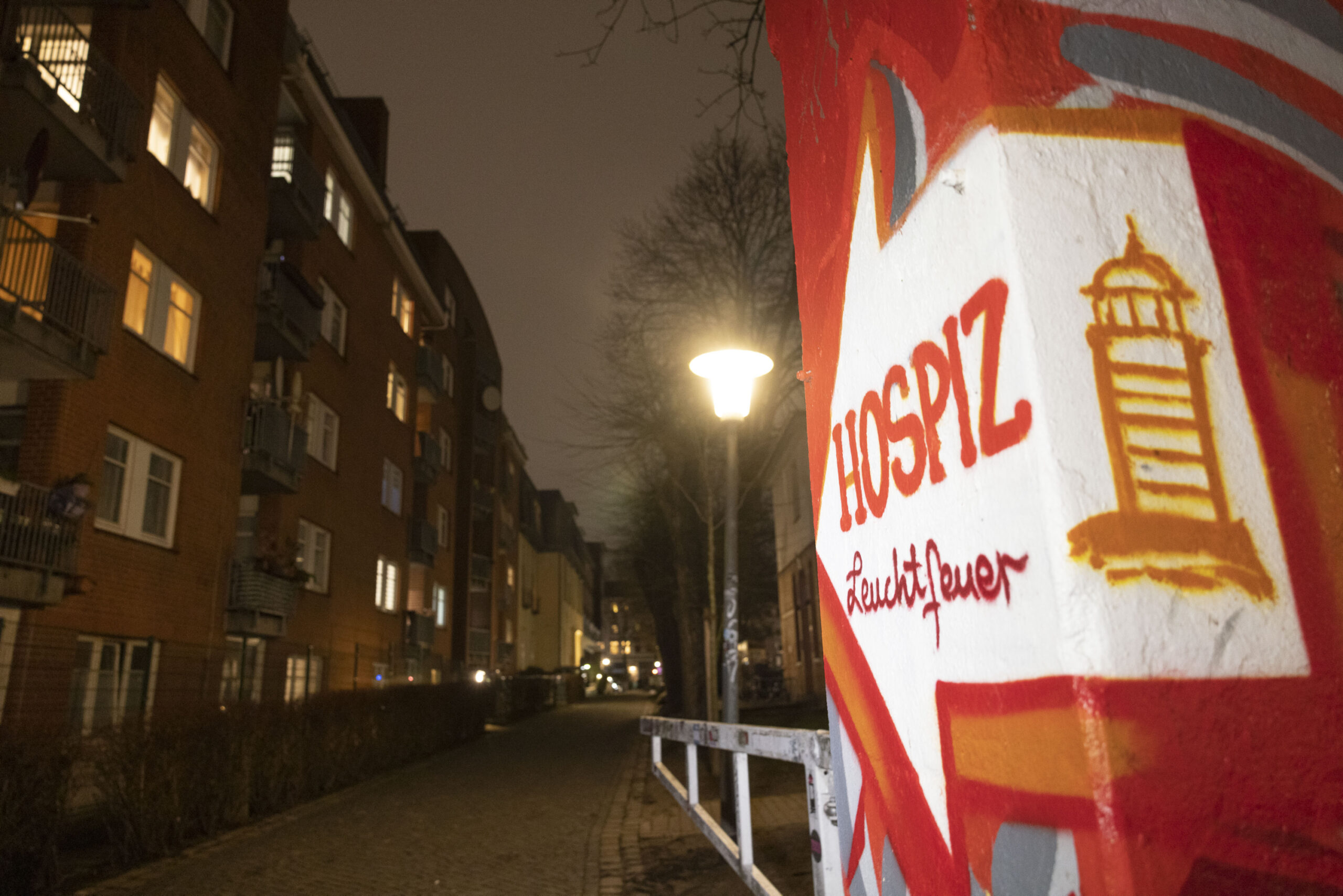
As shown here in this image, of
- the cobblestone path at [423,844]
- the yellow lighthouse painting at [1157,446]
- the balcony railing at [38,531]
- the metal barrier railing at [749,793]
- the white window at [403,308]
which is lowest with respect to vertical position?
the cobblestone path at [423,844]

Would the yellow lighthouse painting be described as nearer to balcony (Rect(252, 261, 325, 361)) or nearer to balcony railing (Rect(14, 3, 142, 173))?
Result: balcony railing (Rect(14, 3, 142, 173))

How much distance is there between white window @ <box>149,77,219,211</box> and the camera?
13.0 metres

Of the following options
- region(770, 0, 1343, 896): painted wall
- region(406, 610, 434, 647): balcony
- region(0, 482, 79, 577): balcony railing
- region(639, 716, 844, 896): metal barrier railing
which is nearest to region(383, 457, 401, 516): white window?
region(406, 610, 434, 647): balcony

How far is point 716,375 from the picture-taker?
7359 millimetres

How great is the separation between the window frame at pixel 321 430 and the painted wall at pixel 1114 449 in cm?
1757

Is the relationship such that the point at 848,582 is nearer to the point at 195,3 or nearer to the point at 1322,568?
the point at 1322,568

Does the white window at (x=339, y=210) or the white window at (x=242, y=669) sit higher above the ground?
the white window at (x=339, y=210)

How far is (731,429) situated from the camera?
26.2 feet

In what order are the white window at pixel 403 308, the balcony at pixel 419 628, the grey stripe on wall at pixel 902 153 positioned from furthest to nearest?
the white window at pixel 403 308 → the balcony at pixel 419 628 → the grey stripe on wall at pixel 902 153

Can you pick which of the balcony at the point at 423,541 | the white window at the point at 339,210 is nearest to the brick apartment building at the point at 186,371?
the white window at the point at 339,210

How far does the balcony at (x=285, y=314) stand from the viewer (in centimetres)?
1588

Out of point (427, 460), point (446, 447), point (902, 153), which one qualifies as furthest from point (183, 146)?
point (446, 447)

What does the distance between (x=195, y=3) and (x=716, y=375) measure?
12.7m

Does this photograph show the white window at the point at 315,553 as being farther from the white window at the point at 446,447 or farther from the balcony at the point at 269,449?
the white window at the point at 446,447
